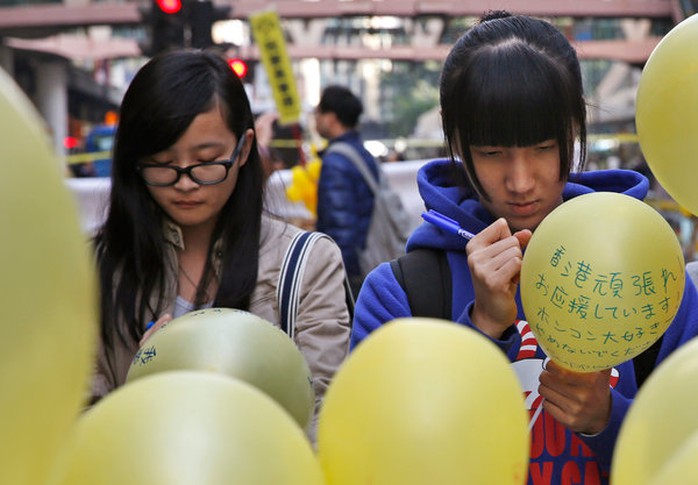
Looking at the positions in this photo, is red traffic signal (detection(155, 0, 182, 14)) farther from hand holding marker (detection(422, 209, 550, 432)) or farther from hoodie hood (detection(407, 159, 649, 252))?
hand holding marker (detection(422, 209, 550, 432))

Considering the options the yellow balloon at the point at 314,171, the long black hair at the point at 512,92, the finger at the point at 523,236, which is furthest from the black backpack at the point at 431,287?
the yellow balloon at the point at 314,171

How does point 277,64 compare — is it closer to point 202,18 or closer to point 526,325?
point 202,18

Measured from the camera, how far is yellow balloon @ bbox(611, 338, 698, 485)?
42.0 inches

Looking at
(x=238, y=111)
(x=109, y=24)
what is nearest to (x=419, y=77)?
(x=109, y=24)

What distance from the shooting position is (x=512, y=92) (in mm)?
1855

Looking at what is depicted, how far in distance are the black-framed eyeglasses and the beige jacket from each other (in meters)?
0.16

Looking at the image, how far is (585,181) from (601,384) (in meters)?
0.54

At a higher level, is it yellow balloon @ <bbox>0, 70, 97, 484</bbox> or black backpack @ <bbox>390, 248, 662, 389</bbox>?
yellow balloon @ <bbox>0, 70, 97, 484</bbox>

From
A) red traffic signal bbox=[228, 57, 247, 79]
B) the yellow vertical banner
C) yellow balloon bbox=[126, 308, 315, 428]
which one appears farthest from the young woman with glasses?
red traffic signal bbox=[228, 57, 247, 79]

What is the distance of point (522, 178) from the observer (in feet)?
5.96

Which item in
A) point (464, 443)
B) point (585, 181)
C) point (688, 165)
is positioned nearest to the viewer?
point (464, 443)

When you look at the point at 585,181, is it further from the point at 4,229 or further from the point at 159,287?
the point at 4,229

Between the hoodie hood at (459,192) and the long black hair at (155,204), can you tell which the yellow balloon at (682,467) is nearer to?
the hoodie hood at (459,192)

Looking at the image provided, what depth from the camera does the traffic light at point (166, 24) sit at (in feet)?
33.3
